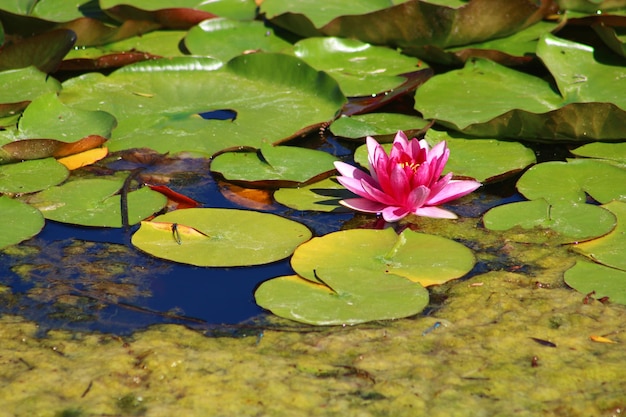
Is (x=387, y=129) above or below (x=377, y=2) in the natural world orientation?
below

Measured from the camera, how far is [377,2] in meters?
4.33

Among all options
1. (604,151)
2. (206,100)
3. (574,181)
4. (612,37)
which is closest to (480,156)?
(574,181)

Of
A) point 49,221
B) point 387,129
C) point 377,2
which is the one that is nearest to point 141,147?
point 49,221

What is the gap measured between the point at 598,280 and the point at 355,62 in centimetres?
210

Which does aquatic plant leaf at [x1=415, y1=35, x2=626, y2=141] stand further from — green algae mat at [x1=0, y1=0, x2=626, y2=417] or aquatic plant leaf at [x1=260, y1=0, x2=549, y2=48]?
aquatic plant leaf at [x1=260, y1=0, x2=549, y2=48]

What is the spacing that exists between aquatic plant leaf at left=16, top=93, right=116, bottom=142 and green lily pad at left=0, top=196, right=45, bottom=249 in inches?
20.8

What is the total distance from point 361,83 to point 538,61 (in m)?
0.89

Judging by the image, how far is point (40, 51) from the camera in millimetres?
3865

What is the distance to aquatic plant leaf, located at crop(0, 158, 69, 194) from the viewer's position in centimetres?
302

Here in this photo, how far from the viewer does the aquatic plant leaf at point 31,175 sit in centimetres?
302

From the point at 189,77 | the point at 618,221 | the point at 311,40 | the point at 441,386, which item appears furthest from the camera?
the point at 311,40

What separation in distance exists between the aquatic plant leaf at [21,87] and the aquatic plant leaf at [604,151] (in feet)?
7.74

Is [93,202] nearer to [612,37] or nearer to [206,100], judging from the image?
[206,100]

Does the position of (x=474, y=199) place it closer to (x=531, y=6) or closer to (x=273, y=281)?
(x=273, y=281)
